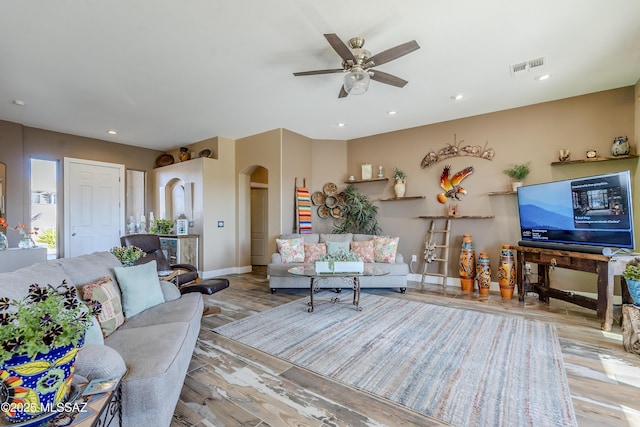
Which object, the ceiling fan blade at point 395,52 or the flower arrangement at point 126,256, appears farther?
the flower arrangement at point 126,256

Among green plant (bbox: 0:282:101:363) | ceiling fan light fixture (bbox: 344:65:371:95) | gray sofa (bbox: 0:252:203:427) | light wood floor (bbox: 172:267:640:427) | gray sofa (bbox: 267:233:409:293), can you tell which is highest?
ceiling fan light fixture (bbox: 344:65:371:95)

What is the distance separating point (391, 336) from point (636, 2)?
134 inches

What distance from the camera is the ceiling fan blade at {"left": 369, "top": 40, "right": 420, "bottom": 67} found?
229cm

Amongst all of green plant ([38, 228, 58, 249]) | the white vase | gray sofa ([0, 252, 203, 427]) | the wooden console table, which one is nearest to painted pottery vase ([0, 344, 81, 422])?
gray sofa ([0, 252, 203, 427])

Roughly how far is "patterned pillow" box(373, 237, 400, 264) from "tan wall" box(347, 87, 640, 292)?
32.3 inches

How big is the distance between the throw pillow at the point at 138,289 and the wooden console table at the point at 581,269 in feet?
14.4

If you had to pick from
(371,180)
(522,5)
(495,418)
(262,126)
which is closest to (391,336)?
(495,418)

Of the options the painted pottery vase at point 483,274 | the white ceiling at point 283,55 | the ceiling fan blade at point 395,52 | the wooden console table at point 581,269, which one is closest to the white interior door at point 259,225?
the white ceiling at point 283,55

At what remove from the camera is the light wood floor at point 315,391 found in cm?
167

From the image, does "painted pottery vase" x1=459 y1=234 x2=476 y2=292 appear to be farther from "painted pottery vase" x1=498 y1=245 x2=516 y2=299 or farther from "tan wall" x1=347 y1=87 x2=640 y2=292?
"painted pottery vase" x1=498 y1=245 x2=516 y2=299

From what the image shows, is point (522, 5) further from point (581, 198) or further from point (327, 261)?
point (327, 261)

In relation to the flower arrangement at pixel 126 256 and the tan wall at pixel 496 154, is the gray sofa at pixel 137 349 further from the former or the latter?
the tan wall at pixel 496 154

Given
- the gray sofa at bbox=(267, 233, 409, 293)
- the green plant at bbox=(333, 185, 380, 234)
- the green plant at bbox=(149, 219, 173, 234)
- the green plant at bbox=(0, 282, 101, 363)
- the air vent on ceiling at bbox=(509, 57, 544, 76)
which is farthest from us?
the green plant at bbox=(149, 219, 173, 234)

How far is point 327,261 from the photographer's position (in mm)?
3525
